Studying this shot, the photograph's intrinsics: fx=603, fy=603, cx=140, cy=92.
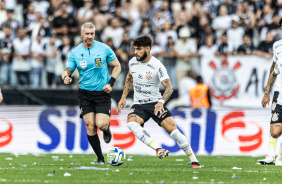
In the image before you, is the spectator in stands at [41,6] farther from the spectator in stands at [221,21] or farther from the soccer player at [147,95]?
the soccer player at [147,95]

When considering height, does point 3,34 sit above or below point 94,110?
above

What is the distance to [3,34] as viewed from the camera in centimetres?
1889

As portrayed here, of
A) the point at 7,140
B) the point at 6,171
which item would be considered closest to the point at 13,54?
the point at 7,140

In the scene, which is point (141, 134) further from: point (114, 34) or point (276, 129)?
point (114, 34)

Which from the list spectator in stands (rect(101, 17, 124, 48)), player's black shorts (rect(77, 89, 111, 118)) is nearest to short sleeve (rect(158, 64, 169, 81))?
player's black shorts (rect(77, 89, 111, 118))

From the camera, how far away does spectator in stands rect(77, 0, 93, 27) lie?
2006 cm

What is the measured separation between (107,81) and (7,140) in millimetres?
5216

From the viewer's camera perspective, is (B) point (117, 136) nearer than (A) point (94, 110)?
No

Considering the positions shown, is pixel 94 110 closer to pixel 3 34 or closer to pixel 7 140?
pixel 7 140

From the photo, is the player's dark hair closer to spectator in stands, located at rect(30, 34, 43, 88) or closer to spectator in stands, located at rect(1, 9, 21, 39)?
spectator in stands, located at rect(30, 34, 43, 88)

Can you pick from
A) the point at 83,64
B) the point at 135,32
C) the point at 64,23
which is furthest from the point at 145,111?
the point at 64,23

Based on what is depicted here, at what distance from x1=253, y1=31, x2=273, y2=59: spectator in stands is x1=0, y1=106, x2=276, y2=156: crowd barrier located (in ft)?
8.26

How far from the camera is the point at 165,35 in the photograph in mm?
18500

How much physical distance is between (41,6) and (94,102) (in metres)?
10.6
